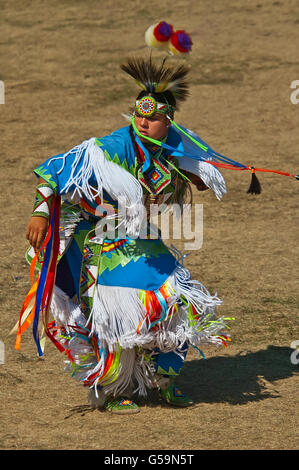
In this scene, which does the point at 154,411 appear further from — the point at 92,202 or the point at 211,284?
the point at 211,284

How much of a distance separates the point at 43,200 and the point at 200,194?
4.28 meters

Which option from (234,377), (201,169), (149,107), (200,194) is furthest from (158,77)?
Result: (200,194)

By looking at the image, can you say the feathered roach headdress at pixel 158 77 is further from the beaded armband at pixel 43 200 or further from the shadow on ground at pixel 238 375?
the shadow on ground at pixel 238 375

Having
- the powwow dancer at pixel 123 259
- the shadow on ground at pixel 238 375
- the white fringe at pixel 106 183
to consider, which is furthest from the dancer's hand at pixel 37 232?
the shadow on ground at pixel 238 375

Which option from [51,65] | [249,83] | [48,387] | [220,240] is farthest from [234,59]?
[48,387]

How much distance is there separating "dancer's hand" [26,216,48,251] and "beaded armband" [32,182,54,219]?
1.0 inches

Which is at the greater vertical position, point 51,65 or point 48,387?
point 51,65

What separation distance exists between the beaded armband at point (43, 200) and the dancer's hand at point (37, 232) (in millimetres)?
26

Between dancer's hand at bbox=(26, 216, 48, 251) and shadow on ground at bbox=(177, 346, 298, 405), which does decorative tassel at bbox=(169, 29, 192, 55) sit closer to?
dancer's hand at bbox=(26, 216, 48, 251)

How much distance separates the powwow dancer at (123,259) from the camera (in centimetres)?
435

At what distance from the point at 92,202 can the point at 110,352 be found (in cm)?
76

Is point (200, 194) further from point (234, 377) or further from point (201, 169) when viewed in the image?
point (201, 169)

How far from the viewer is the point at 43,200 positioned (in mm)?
4227

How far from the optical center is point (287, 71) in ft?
36.6
